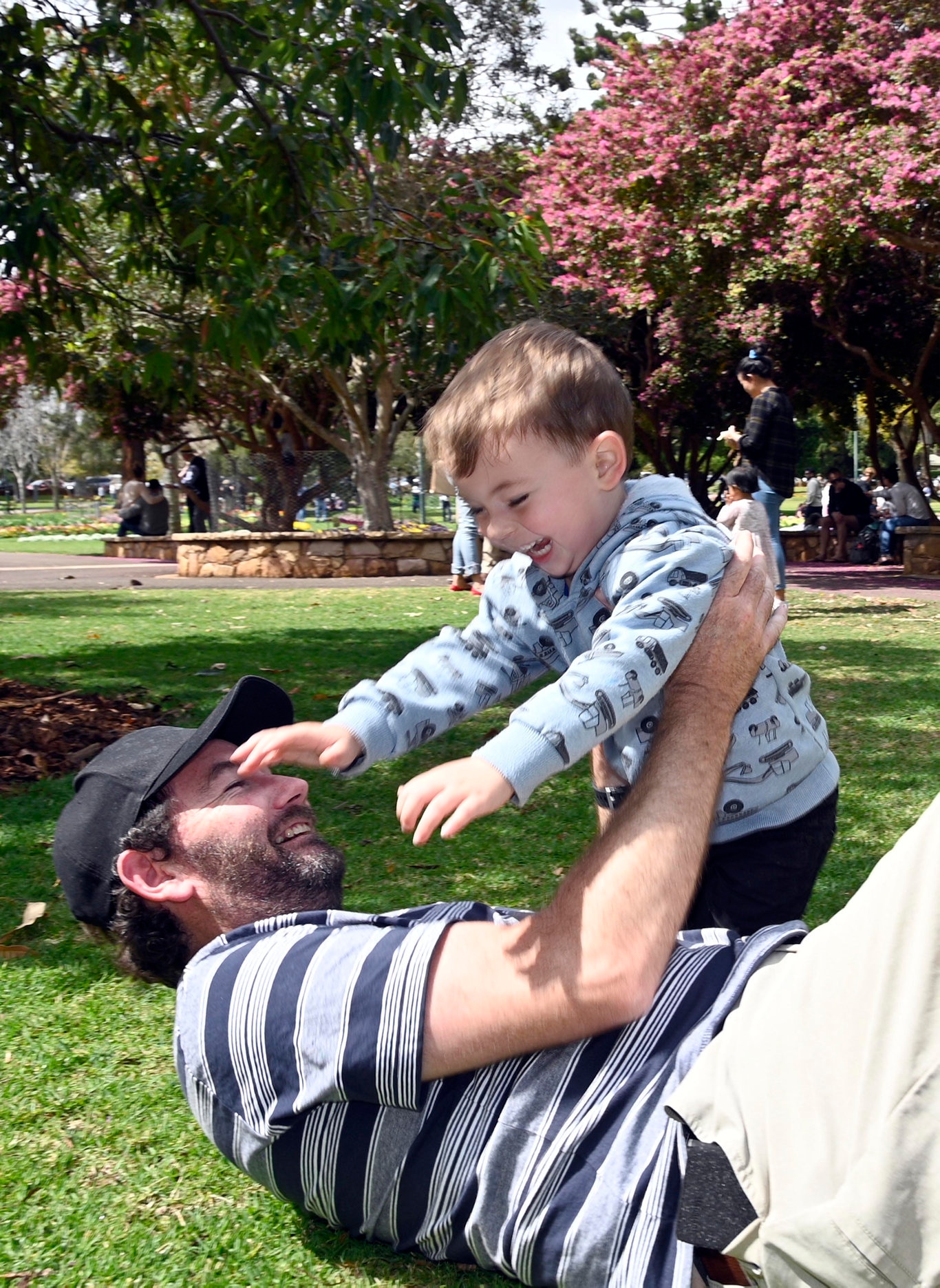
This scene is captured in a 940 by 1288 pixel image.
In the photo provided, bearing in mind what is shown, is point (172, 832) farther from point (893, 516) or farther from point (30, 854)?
point (893, 516)

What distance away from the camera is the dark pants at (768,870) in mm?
2791

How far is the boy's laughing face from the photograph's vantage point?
8.73ft

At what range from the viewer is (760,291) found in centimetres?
1986

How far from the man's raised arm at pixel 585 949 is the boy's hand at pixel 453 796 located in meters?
0.21

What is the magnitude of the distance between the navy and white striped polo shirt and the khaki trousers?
7.2 inches

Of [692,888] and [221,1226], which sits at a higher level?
[692,888]

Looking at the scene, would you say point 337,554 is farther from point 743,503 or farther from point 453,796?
point 453,796

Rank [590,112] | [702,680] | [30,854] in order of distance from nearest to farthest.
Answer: [702,680]
[30,854]
[590,112]

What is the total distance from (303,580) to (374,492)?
9.11 feet

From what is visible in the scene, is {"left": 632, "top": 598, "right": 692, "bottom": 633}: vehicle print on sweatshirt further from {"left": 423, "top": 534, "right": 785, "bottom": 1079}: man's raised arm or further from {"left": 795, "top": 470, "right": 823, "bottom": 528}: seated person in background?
{"left": 795, "top": 470, "right": 823, "bottom": 528}: seated person in background

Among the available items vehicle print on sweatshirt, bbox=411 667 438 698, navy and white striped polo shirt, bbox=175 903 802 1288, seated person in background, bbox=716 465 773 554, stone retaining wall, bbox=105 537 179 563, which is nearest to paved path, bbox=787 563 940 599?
seated person in background, bbox=716 465 773 554

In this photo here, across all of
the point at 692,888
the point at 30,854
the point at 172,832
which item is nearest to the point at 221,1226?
the point at 172,832

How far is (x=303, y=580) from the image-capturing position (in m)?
18.7

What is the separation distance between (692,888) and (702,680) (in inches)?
19.6
